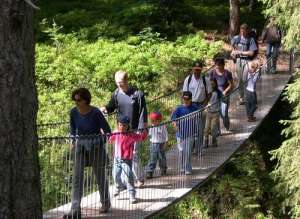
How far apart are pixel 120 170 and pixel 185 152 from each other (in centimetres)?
143

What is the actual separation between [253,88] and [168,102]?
Result: 278 centimetres

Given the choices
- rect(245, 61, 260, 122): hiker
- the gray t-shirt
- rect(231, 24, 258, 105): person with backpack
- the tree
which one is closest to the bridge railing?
the tree

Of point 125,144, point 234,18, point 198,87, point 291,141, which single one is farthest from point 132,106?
point 234,18

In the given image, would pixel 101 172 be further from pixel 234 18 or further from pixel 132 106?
pixel 234 18

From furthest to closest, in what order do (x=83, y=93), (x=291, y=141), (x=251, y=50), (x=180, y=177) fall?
(x=251, y=50) → (x=291, y=141) → (x=180, y=177) → (x=83, y=93)

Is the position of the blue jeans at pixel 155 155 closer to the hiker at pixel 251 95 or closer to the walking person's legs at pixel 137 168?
the walking person's legs at pixel 137 168

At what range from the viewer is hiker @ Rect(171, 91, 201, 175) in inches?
302

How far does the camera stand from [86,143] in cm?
579

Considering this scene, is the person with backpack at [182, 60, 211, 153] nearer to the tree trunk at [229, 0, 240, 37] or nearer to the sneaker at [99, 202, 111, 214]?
the sneaker at [99, 202, 111, 214]

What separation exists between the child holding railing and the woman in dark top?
38cm

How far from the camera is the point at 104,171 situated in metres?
6.12

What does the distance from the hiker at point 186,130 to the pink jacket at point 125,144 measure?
1212 millimetres

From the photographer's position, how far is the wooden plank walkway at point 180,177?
6363mm

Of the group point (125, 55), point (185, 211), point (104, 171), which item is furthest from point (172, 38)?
point (104, 171)
